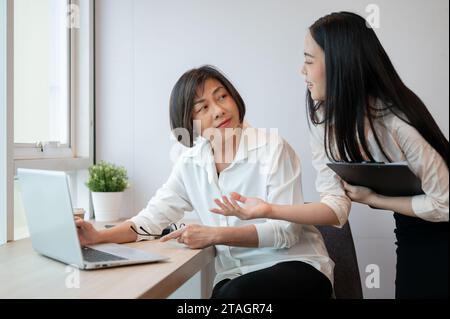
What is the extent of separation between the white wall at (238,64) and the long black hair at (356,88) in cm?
61

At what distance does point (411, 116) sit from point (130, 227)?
70 centimetres

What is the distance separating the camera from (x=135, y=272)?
2.92 ft

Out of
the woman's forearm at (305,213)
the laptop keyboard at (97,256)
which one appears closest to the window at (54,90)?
the laptop keyboard at (97,256)

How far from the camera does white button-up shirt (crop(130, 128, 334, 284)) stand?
3.75ft

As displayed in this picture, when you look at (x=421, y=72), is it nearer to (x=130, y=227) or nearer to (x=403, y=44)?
(x=403, y=44)

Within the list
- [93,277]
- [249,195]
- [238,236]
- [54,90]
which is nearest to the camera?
[93,277]

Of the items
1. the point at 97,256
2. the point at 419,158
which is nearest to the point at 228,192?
the point at 97,256

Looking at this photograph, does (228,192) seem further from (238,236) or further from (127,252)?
(127,252)

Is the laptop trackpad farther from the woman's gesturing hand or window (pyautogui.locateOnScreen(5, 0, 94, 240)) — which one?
window (pyautogui.locateOnScreen(5, 0, 94, 240))

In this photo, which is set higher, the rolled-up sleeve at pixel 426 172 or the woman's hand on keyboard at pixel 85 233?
the rolled-up sleeve at pixel 426 172

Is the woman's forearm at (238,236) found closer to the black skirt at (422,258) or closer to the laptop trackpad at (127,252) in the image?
the laptop trackpad at (127,252)

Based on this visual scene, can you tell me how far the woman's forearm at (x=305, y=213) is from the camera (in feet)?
3.41

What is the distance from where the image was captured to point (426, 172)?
2.91 feet

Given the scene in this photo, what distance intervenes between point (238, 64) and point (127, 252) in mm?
881
